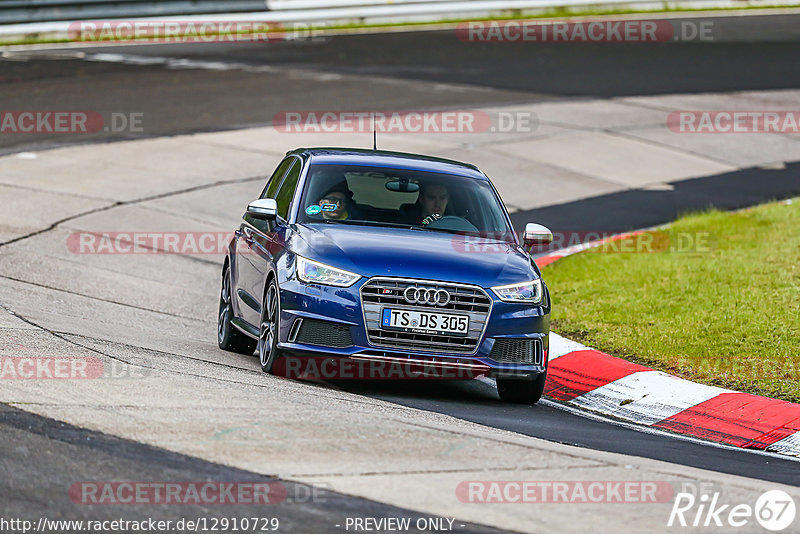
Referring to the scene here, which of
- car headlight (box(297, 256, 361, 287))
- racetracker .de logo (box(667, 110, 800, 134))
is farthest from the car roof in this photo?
racetracker .de logo (box(667, 110, 800, 134))

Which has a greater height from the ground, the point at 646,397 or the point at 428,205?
the point at 428,205

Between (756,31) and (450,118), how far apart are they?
17304 millimetres

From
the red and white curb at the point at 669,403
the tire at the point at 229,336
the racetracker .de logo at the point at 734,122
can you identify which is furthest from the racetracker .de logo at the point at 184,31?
the red and white curb at the point at 669,403

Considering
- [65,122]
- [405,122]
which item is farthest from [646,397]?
[65,122]

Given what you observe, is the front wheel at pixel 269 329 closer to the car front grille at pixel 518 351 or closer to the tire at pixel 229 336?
the tire at pixel 229 336

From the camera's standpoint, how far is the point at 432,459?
650 cm

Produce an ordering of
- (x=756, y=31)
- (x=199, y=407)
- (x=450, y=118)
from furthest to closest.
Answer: (x=756, y=31) → (x=450, y=118) → (x=199, y=407)

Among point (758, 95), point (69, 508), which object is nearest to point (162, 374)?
point (69, 508)

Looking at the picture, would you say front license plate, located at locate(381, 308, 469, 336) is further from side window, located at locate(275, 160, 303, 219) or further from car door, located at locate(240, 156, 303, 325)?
side window, located at locate(275, 160, 303, 219)

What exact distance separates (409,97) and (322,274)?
1570 centimetres

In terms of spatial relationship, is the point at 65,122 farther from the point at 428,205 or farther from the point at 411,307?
the point at 411,307

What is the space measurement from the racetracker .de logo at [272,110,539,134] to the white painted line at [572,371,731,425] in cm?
1154

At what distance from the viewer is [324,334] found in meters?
8.62

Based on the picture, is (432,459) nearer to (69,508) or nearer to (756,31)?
(69,508)
